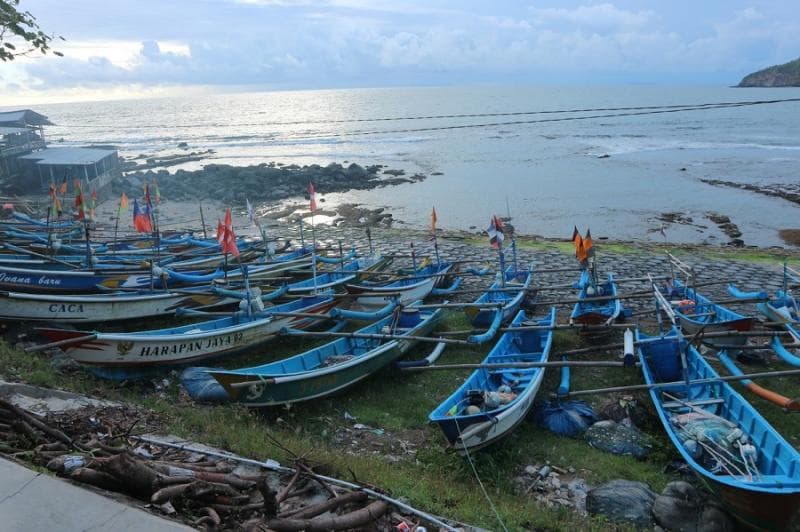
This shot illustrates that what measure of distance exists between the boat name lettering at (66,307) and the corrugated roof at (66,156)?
89.8 feet

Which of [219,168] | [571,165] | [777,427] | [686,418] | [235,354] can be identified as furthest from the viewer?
[571,165]

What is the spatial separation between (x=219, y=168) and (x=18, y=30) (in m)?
33.6

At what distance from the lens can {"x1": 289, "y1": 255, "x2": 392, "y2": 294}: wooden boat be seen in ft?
51.8

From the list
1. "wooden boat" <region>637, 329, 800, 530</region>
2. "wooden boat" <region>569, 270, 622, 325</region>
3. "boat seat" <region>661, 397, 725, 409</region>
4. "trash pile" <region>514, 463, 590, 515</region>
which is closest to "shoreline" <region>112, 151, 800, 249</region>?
"wooden boat" <region>569, 270, 622, 325</region>

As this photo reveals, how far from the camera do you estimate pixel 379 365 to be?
453 inches

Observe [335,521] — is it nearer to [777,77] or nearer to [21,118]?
[21,118]

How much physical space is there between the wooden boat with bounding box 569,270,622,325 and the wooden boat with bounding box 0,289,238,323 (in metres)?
8.71

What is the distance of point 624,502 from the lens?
24.5 feet

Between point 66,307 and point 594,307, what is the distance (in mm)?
12935

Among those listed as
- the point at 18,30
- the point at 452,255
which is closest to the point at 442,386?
the point at 452,255

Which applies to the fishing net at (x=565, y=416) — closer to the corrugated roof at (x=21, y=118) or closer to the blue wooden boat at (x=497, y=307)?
the blue wooden boat at (x=497, y=307)

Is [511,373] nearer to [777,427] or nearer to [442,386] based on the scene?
[442,386]

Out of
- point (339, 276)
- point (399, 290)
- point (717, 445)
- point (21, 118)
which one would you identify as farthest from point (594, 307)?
point (21, 118)

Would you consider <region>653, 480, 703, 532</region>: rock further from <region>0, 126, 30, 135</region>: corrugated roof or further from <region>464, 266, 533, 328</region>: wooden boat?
<region>0, 126, 30, 135</region>: corrugated roof
